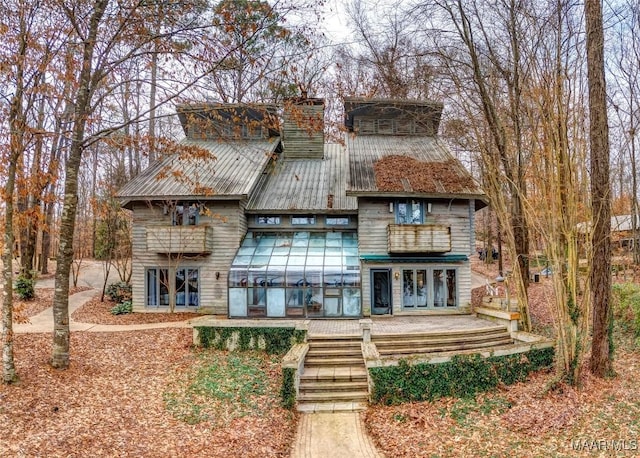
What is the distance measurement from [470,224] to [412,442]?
1139 centimetres

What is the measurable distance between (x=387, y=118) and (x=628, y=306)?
14.1 m

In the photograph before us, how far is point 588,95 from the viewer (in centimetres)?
866

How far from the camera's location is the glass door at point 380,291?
54.4 ft

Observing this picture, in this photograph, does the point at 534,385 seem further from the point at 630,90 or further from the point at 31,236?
the point at 31,236

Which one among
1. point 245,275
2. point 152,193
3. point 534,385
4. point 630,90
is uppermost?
point 630,90

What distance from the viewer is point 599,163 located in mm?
8508

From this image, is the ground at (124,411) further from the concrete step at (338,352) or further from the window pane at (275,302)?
the window pane at (275,302)

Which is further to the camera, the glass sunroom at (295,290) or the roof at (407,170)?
the roof at (407,170)

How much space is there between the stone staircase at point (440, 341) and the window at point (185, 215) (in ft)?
31.2

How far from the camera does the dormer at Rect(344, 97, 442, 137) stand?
21391mm

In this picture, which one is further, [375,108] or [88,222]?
[88,222]

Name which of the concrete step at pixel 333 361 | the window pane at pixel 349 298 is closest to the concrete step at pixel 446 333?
the concrete step at pixel 333 361

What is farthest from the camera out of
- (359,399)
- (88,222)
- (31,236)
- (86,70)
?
(88,222)

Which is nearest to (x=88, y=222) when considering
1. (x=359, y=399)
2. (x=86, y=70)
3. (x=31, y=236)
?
(x=31, y=236)
